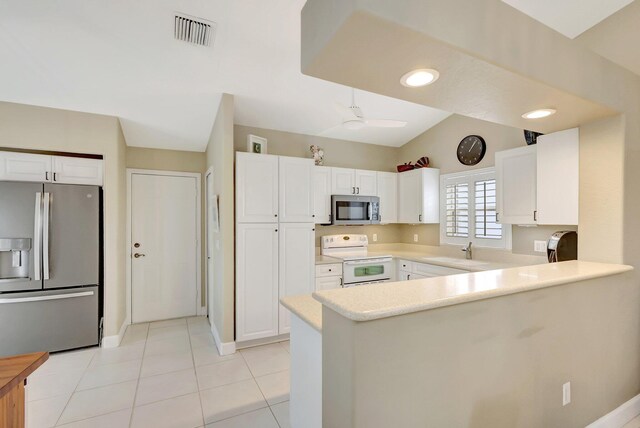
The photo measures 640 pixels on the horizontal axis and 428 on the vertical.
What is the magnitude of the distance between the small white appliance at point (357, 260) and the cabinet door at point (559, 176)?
205cm

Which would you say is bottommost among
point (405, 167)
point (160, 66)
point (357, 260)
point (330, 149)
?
point (357, 260)

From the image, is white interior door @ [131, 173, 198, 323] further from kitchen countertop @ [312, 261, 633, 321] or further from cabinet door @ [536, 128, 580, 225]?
cabinet door @ [536, 128, 580, 225]

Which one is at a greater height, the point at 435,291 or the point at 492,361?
the point at 435,291

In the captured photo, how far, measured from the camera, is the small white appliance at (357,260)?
388 centimetres

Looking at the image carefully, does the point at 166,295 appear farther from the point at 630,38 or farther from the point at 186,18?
the point at 630,38

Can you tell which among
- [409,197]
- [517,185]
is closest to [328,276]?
[409,197]

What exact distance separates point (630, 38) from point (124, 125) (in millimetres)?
5050

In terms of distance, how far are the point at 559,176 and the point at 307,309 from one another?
7.15ft

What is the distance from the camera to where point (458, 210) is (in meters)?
4.14

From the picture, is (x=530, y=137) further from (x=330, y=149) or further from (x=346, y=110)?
(x=330, y=149)

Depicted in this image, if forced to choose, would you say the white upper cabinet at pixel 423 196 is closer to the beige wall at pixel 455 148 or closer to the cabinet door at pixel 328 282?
the beige wall at pixel 455 148

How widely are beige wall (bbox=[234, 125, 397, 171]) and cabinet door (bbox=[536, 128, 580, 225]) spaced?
272cm

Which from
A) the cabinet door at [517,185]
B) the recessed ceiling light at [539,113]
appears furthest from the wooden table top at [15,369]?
the cabinet door at [517,185]

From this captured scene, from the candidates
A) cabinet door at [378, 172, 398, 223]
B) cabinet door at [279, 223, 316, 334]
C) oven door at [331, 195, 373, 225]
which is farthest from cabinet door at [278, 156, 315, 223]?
cabinet door at [378, 172, 398, 223]
